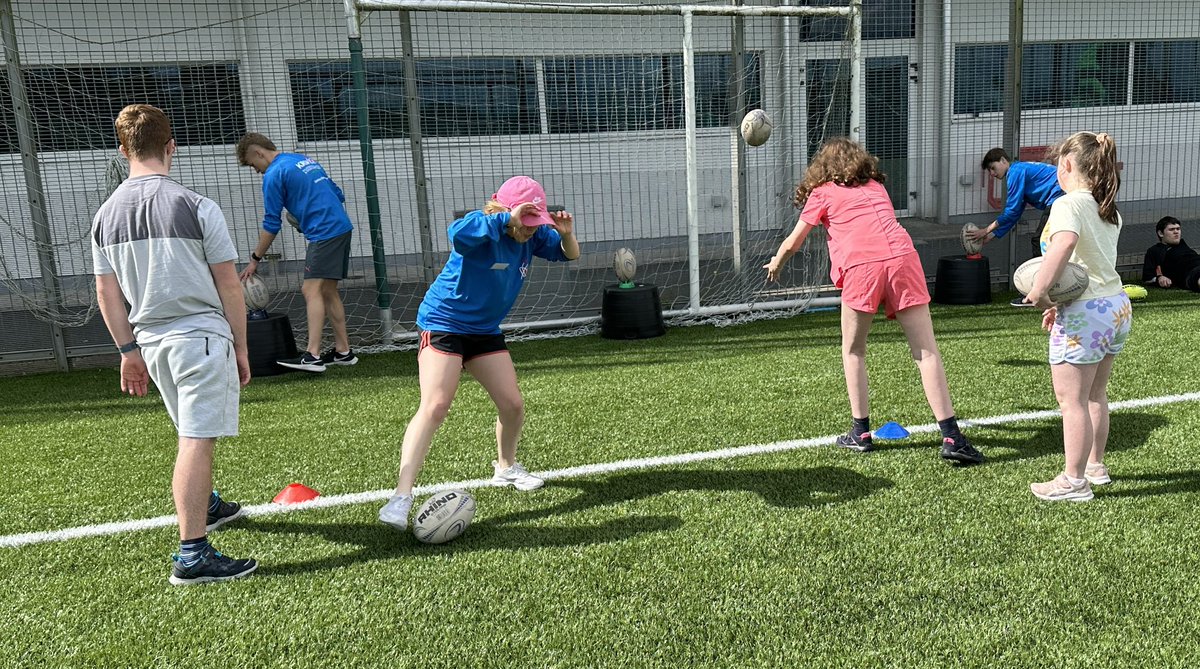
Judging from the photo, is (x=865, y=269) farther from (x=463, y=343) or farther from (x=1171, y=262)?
(x=1171, y=262)

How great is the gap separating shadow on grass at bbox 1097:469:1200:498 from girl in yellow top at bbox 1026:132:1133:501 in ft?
0.91

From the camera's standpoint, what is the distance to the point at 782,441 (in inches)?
188

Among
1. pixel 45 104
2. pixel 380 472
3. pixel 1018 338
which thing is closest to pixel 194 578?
pixel 380 472

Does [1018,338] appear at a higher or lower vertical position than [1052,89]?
lower

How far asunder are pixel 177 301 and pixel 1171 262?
31.6 ft

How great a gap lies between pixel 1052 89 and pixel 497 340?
13.4 metres

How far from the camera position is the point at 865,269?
437 centimetres

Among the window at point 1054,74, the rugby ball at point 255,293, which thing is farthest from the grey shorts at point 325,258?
the window at point 1054,74

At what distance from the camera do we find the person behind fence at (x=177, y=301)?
3.24 m

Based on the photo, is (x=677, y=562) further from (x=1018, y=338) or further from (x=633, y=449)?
(x=1018, y=338)

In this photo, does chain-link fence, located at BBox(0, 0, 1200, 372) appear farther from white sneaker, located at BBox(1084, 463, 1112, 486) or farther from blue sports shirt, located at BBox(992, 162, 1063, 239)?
white sneaker, located at BBox(1084, 463, 1112, 486)

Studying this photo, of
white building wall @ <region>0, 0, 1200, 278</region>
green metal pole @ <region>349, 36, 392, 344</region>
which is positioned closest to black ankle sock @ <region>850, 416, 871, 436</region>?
green metal pole @ <region>349, 36, 392, 344</region>

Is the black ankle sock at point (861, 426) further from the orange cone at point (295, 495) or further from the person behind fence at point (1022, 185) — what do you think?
the person behind fence at point (1022, 185)

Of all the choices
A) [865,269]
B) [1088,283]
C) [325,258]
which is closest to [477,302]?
[865,269]
